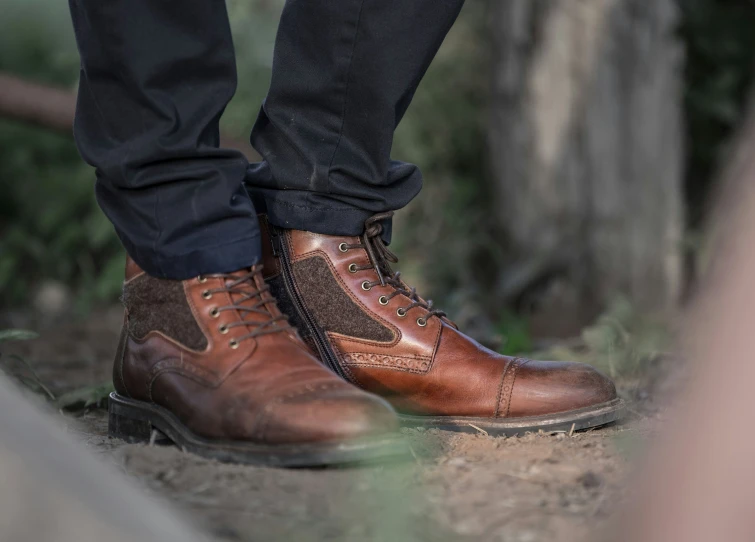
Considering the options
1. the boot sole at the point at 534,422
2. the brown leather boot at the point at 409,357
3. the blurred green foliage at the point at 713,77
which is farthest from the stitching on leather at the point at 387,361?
the blurred green foliage at the point at 713,77

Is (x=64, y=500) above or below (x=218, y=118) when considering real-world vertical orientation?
below

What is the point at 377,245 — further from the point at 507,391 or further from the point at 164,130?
the point at 164,130

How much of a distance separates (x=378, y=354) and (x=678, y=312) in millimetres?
2257

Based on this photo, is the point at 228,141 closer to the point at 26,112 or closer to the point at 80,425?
the point at 26,112

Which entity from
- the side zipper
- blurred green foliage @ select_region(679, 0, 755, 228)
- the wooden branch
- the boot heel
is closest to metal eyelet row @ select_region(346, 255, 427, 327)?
the side zipper

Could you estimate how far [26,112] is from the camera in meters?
3.72

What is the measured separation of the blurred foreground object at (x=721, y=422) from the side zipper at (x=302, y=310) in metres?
0.98

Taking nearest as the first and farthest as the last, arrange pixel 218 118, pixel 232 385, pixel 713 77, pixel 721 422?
pixel 721 422 < pixel 232 385 < pixel 218 118 < pixel 713 77

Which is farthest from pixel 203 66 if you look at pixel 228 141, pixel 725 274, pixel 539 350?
pixel 228 141

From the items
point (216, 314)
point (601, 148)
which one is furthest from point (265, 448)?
point (601, 148)

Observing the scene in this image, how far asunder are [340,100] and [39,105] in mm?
2608

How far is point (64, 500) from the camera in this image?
0.79m

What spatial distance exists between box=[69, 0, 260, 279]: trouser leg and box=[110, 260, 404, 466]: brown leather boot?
0.20ft

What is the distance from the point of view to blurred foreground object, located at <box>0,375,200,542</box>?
784 mm
